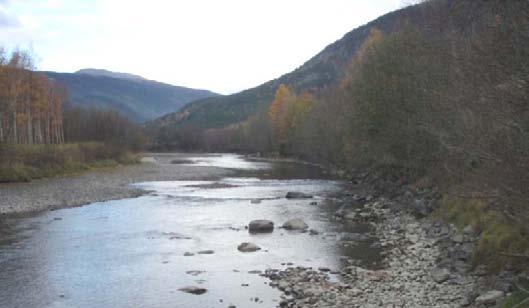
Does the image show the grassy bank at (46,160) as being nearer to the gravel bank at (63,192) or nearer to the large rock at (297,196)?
the gravel bank at (63,192)

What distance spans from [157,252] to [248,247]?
391 cm

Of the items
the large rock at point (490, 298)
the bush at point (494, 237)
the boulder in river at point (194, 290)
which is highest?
the bush at point (494, 237)

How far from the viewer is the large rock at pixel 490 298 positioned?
1263 cm

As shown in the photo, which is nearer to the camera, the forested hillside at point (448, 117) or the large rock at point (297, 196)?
the forested hillside at point (448, 117)

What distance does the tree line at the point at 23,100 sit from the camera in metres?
62.4

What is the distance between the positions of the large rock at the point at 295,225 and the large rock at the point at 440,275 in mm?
10721

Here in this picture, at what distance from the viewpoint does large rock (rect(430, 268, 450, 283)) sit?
1577cm

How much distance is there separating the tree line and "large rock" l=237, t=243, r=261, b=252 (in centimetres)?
4328

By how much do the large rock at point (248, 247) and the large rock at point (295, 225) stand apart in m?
4.64

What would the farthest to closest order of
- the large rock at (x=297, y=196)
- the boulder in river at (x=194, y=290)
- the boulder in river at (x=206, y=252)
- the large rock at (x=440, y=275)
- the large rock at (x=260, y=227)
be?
the large rock at (x=297, y=196) → the large rock at (x=260, y=227) → the boulder in river at (x=206, y=252) → the boulder in river at (x=194, y=290) → the large rock at (x=440, y=275)

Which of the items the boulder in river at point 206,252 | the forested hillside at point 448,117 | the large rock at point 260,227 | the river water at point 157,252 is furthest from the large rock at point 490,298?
the large rock at point 260,227

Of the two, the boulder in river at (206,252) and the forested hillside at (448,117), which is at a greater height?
the forested hillside at (448,117)

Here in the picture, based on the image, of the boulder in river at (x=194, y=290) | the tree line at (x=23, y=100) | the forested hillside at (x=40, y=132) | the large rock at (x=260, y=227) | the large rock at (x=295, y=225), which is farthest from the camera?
the tree line at (x=23, y=100)

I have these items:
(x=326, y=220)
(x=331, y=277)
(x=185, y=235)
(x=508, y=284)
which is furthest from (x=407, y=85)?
(x=508, y=284)
